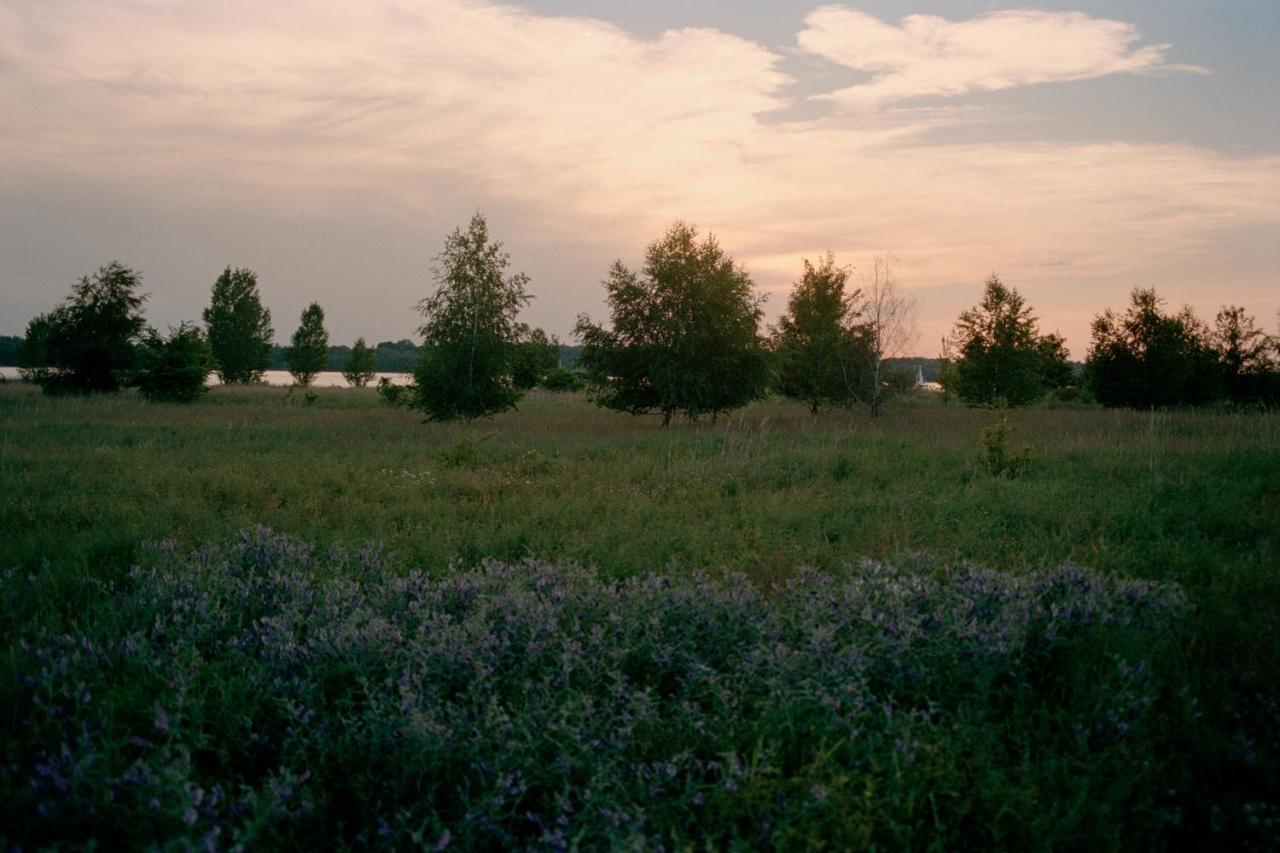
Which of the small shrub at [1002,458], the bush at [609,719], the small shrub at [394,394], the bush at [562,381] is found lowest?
the bush at [609,719]

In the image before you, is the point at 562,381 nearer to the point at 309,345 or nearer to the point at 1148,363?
the point at 309,345

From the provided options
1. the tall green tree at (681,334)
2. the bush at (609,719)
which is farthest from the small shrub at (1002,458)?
the tall green tree at (681,334)

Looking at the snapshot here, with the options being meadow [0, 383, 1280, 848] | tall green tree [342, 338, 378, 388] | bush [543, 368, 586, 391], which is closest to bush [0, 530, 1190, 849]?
meadow [0, 383, 1280, 848]

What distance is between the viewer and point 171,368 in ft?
99.3

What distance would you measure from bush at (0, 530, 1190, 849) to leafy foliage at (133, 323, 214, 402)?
29566 millimetres

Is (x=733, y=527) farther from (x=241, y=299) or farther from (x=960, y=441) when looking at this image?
(x=241, y=299)

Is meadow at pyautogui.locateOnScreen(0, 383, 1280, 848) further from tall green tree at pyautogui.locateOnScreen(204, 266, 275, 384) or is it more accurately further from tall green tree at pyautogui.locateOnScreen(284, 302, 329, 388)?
tall green tree at pyautogui.locateOnScreen(284, 302, 329, 388)

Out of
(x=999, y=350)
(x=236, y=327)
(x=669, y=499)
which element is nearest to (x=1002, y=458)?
(x=669, y=499)

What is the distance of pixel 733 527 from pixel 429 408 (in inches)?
708

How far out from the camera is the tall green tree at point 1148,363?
32.5 metres

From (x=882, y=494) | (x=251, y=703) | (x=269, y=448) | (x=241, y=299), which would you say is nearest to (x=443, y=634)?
(x=251, y=703)

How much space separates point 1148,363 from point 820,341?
15.0 metres

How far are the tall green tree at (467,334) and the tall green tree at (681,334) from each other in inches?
113

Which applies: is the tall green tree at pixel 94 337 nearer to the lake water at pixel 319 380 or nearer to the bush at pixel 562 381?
the lake water at pixel 319 380
